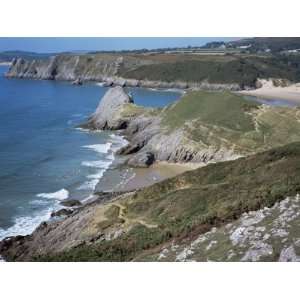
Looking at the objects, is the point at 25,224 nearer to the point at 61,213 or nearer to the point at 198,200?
the point at 61,213

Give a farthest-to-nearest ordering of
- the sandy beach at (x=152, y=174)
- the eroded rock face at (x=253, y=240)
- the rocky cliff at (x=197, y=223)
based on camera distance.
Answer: the sandy beach at (x=152, y=174)
the rocky cliff at (x=197, y=223)
the eroded rock face at (x=253, y=240)

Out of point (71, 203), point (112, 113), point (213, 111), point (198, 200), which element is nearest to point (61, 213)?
point (71, 203)

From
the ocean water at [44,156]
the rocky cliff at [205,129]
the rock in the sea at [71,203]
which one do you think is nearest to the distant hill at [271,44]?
the ocean water at [44,156]

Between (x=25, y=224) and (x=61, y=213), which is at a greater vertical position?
(x=61, y=213)

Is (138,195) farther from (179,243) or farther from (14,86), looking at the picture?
(14,86)

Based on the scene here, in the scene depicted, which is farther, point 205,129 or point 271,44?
point 271,44

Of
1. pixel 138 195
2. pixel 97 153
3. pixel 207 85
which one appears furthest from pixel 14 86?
pixel 138 195

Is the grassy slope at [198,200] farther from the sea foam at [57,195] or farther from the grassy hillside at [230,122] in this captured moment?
the grassy hillside at [230,122]
